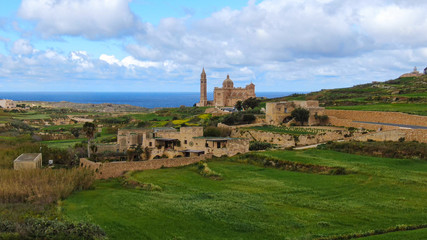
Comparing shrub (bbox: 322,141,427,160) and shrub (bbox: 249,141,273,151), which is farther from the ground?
shrub (bbox: 322,141,427,160)

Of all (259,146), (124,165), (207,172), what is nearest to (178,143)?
(259,146)

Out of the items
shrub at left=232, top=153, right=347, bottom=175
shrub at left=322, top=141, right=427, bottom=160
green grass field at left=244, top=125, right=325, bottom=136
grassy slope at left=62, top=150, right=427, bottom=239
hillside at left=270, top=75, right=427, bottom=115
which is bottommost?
grassy slope at left=62, top=150, right=427, bottom=239

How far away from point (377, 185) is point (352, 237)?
7060mm

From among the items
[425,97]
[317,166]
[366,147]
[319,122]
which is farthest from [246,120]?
[425,97]

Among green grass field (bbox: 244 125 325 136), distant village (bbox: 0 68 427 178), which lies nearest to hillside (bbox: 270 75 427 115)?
distant village (bbox: 0 68 427 178)

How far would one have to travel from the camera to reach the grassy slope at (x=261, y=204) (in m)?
13.1

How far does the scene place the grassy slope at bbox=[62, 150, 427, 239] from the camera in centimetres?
1312

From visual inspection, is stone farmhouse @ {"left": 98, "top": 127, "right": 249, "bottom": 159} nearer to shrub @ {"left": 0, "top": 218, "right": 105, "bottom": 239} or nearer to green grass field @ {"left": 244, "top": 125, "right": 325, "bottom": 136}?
green grass field @ {"left": 244, "top": 125, "right": 325, "bottom": 136}

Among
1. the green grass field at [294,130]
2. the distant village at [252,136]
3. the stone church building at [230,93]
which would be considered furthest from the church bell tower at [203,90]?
the green grass field at [294,130]

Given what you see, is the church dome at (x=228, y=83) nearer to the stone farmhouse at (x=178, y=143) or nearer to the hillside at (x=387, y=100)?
the hillside at (x=387, y=100)

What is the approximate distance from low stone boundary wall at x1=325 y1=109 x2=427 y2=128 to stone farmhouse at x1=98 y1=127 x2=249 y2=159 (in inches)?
486

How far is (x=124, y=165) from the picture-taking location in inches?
950

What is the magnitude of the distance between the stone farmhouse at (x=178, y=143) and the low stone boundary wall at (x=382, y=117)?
12344mm

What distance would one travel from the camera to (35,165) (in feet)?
76.6
